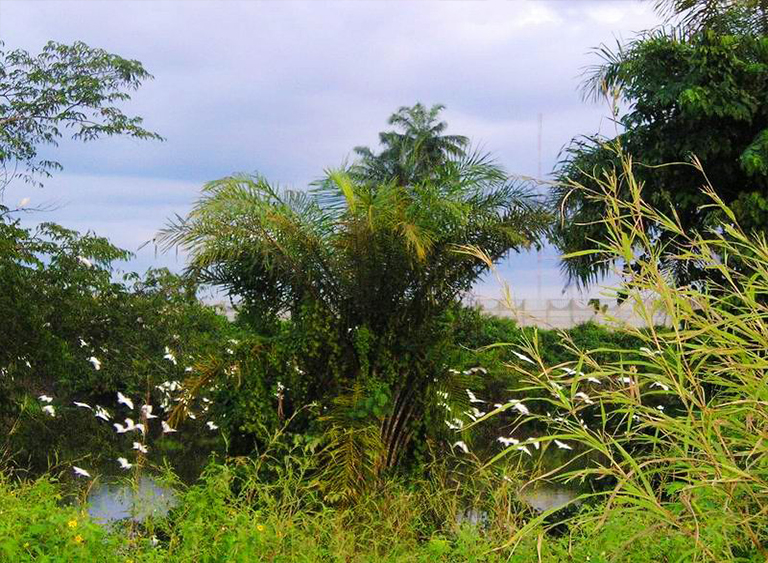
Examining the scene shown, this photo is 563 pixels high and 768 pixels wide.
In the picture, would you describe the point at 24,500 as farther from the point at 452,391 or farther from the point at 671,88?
the point at 671,88

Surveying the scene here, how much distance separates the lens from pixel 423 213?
7.58 meters

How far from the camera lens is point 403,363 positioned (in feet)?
25.6

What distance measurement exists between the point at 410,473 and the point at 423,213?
2174 mm

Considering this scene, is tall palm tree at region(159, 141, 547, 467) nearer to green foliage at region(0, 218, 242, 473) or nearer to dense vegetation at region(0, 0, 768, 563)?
dense vegetation at region(0, 0, 768, 563)

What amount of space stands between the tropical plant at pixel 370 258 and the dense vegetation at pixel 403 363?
2 cm

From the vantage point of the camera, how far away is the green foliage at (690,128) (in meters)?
13.2

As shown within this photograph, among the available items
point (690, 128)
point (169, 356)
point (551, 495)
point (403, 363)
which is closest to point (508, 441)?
point (403, 363)

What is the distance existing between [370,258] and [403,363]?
0.91 metres

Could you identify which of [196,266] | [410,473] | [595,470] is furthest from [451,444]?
[595,470]

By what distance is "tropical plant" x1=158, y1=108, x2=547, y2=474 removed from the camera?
7648 millimetres

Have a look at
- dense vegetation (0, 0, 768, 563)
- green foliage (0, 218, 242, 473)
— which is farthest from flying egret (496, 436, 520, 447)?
green foliage (0, 218, 242, 473)

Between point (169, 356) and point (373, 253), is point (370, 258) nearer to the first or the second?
point (373, 253)

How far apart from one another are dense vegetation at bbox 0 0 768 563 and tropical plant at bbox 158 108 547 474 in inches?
0.9

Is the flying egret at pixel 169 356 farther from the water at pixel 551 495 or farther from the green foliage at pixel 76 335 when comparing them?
the water at pixel 551 495
